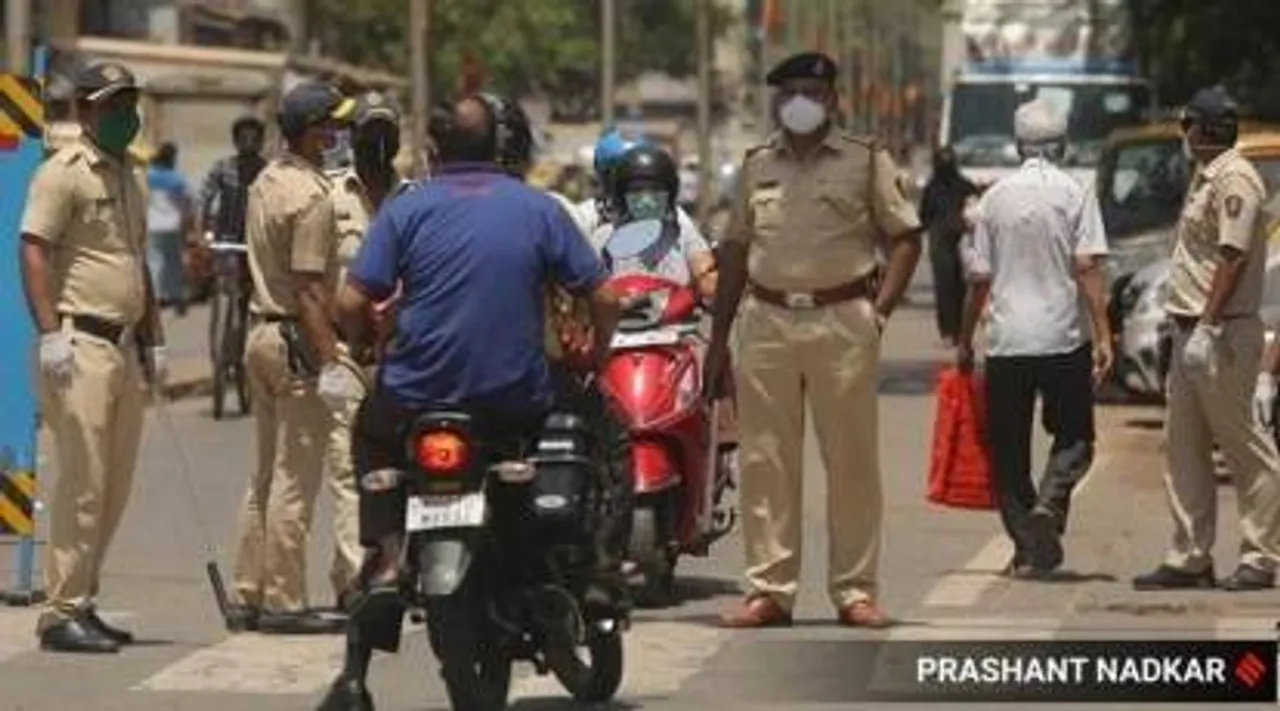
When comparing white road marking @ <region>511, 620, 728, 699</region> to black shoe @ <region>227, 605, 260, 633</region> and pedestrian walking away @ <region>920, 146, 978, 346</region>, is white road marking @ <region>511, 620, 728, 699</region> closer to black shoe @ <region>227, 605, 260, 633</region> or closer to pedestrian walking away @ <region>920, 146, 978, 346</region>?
black shoe @ <region>227, 605, 260, 633</region>

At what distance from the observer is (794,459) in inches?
481

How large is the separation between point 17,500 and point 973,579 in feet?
13.2

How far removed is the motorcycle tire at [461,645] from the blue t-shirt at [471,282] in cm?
62

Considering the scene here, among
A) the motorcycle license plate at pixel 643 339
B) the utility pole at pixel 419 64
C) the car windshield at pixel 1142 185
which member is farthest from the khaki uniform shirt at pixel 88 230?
the utility pole at pixel 419 64

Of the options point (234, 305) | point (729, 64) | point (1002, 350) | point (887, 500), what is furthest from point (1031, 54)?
point (729, 64)

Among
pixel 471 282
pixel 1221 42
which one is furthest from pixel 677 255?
pixel 1221 42

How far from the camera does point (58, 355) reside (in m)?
11.7

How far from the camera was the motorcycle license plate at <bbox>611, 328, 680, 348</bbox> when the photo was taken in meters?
13.1

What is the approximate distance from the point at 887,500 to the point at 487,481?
8.60m

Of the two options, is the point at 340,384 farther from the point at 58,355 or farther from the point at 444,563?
the point at 444,563

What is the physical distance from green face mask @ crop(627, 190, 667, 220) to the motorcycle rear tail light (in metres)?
4.00

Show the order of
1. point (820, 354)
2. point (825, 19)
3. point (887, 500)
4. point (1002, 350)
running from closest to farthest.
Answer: point (820, 354)
point (1002, 350)
point (887, 500)
point (825, 19)

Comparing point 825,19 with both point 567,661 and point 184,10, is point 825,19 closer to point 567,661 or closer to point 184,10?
point 184,10

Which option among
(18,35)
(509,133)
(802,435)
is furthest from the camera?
(18,35)
